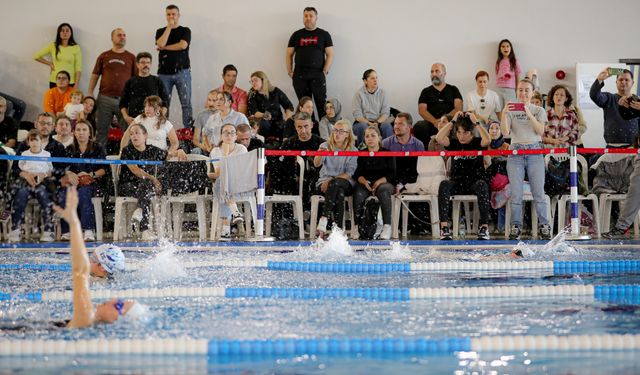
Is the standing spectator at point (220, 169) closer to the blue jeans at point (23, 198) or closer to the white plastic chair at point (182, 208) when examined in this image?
the white plastic chair at point (182, 208)

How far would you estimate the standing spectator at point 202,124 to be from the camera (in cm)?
1036

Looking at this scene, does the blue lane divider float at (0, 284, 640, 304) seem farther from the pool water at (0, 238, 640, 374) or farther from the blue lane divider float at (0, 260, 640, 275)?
the blue lane divider float at (0, 260, 640, 275)

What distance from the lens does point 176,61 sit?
11.9 metres

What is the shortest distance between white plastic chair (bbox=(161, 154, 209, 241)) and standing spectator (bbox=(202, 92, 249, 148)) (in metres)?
0.39

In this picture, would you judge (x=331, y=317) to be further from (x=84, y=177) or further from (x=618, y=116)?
(x=618, y=116)

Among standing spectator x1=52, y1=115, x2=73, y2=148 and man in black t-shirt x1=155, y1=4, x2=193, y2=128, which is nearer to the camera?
standing spectator x1=52, y1=115, x2=73, y2=148

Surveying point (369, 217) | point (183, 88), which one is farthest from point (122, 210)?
point (369, 217)

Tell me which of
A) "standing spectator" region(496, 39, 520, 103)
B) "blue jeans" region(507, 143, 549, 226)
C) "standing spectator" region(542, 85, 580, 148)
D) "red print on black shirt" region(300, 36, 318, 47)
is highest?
"red print on black shirt" region(300, 36, 318, 47)

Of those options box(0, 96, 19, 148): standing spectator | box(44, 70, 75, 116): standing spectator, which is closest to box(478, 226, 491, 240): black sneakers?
box(0, 96, 19, 148): standing spectator

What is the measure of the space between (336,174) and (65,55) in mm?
4766

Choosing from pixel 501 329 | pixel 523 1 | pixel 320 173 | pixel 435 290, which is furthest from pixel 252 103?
pixel 501 329

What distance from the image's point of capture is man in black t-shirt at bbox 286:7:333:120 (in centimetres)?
1193

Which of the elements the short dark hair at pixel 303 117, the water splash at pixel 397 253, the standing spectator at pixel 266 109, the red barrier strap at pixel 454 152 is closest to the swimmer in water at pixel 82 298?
the water splash at pixel 397 253

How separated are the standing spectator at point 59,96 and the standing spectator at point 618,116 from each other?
265 inches
